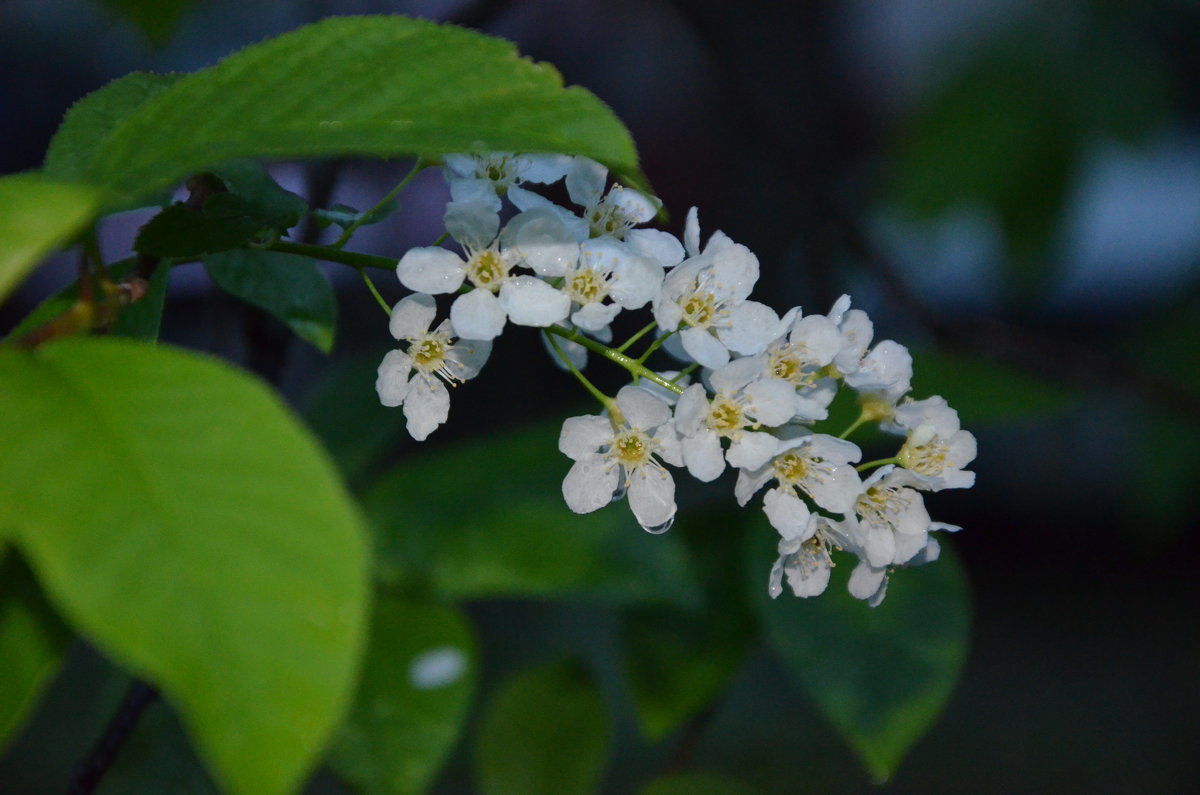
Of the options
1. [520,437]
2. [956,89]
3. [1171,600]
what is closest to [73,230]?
[520,437]

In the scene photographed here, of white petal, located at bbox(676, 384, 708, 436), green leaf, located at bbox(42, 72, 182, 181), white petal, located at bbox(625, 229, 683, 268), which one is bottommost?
white petal, located at bbox(676, 384, 708, 436)

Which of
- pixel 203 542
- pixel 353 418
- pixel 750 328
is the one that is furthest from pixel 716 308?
pixel 353 418

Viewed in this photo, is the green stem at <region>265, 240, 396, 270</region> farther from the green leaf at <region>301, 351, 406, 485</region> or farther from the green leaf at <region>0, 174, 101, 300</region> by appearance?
the green leaf at <region>301, 351, 406, 485</region>

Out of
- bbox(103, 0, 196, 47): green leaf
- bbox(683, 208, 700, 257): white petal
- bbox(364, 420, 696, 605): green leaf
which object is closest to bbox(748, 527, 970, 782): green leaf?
bbox(364, 420, 696, 605): green leaf

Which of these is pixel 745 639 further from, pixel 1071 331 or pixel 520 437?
pixel 1071 331

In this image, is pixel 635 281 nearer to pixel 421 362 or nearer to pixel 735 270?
pixel 735 270

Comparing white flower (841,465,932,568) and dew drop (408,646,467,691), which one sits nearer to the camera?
white flower (841,465,932,568)

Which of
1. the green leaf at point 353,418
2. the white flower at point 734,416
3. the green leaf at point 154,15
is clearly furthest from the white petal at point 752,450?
the green leaf at point 154,15
